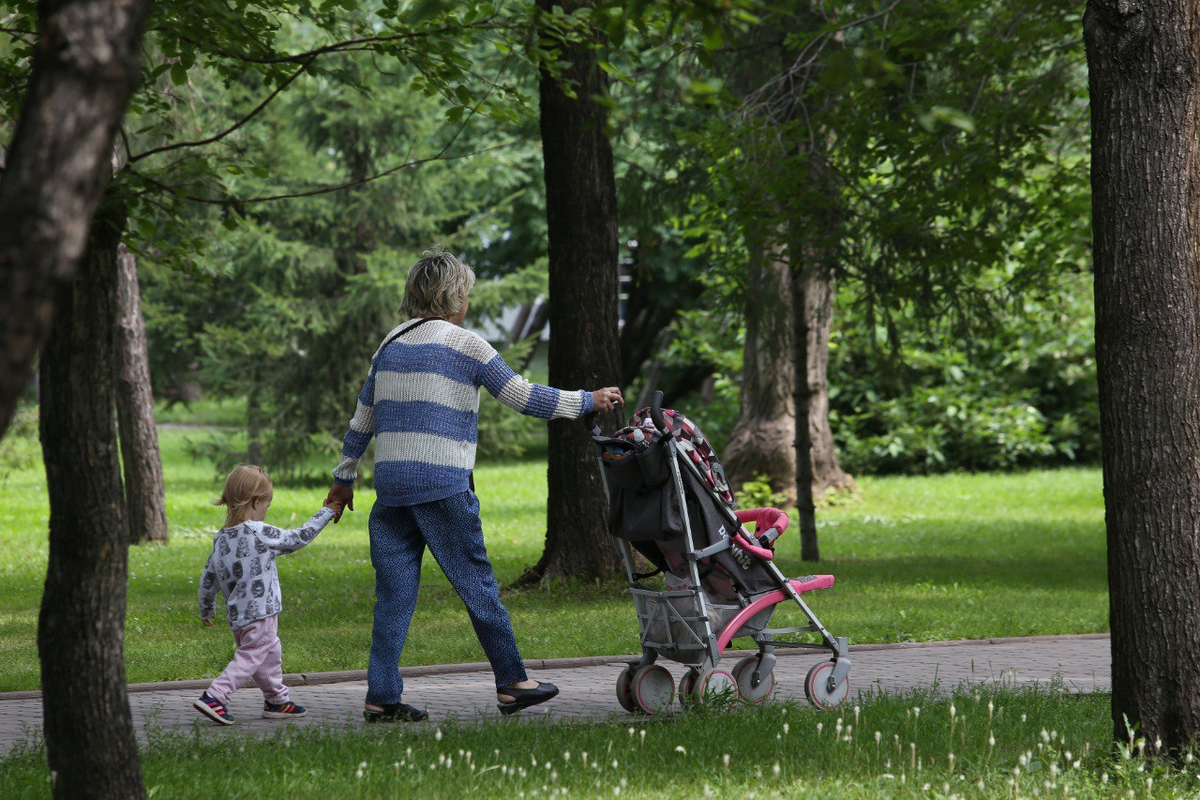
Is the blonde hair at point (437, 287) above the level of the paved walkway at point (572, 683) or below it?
above

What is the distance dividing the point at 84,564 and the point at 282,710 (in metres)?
2.48

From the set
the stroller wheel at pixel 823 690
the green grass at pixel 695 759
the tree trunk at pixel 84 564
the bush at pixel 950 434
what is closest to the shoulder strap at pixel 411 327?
the green grass at pixel 695 759

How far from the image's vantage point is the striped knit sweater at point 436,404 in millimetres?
5855

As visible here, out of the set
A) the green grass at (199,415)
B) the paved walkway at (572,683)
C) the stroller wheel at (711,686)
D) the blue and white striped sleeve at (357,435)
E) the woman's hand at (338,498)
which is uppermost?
the green grass at (199,415)

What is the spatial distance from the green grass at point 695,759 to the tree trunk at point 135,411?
9.84m

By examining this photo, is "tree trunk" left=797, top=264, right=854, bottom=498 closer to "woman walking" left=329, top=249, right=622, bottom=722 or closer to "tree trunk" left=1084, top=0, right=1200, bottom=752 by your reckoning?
"woman walking" left=329, top=249, right=622, bottom=722

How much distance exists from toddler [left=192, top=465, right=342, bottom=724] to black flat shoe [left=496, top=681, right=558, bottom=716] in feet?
3.35

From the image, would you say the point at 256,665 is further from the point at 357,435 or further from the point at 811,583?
the point at 811,583

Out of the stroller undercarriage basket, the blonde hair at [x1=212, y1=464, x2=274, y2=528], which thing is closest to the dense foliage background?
the blonde hair at [x1=212, y1=464, x2=274, y2=528]

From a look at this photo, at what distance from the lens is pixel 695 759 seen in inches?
198

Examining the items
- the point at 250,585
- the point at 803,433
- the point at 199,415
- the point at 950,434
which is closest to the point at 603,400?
the point at 250,585

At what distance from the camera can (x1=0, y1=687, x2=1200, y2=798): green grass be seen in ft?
15.0

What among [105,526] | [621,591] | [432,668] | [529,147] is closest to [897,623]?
[621,591]

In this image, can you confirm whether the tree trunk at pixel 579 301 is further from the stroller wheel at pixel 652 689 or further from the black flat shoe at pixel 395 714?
the black flat shoe at pixel 395 714
